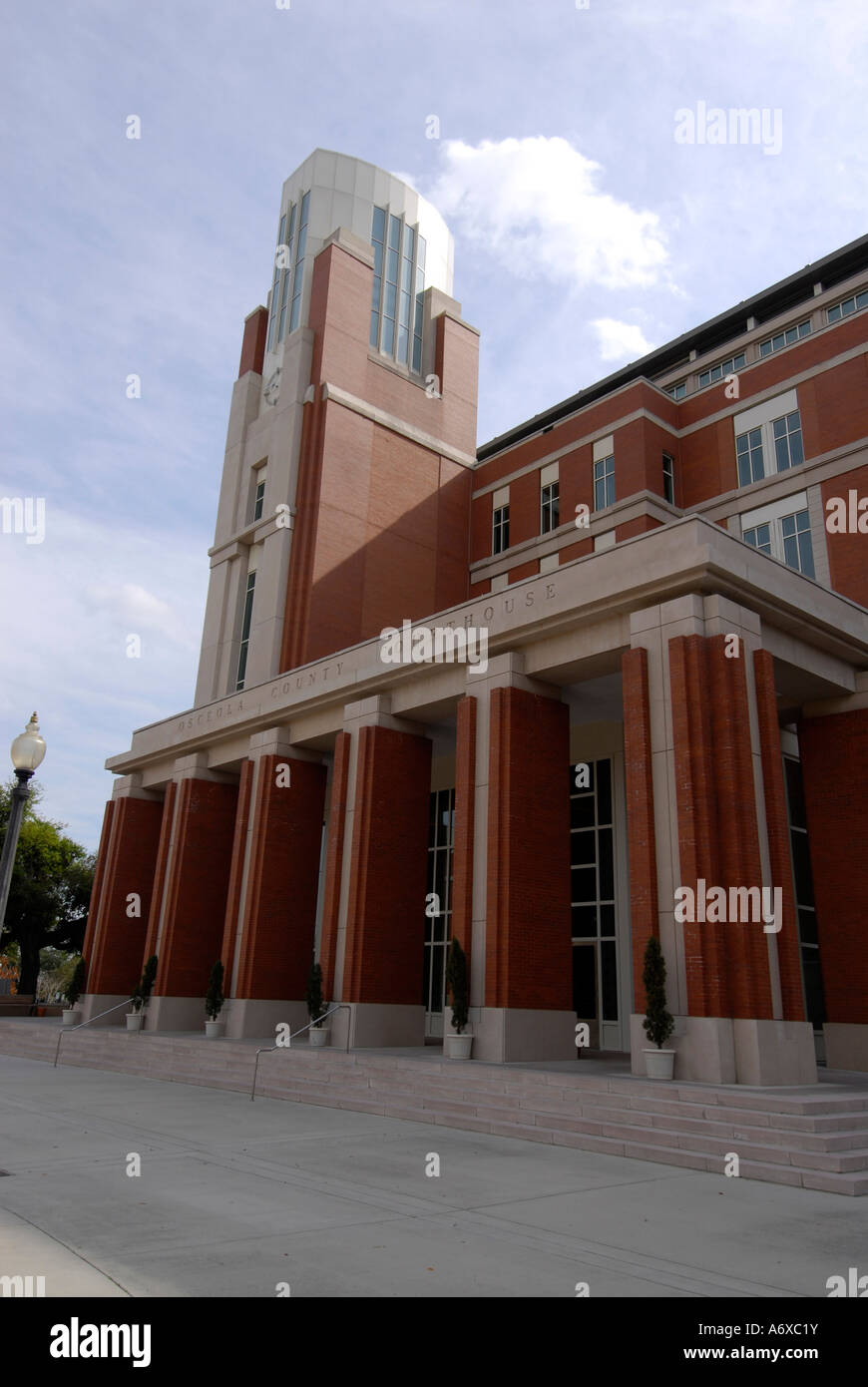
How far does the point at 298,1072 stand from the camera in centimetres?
1820

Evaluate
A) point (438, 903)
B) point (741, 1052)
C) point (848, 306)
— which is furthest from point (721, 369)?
point (741, 1052)

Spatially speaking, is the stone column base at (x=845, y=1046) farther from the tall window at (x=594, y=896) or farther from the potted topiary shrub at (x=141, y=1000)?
the potted topiary shrub at (x=141, y=1000)

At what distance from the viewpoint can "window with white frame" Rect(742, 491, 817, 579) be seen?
90.1ft

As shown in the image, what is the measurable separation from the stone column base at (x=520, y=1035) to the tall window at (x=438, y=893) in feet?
28.7

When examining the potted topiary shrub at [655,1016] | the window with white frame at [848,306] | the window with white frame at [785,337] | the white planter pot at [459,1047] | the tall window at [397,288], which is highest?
the tall window at [397,288]

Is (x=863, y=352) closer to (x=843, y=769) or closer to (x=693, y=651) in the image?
(x=843, y=769)

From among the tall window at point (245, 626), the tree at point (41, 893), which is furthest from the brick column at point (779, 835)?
the tree at point (41, 893)

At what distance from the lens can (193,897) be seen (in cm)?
2886

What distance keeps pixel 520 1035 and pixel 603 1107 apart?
520 cm

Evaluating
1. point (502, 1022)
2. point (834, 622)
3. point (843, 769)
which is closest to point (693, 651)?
point (834, 622)

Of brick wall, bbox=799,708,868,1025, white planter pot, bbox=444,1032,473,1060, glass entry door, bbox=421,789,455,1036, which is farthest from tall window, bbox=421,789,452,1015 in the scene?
brick wall, bbox=799,708,868,1025

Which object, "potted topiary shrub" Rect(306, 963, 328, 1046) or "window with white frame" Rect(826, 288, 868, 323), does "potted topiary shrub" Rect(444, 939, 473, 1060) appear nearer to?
"potted topiary shrub" Rect(306, 963, 328, 1046)

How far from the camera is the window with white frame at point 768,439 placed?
28.8 m
